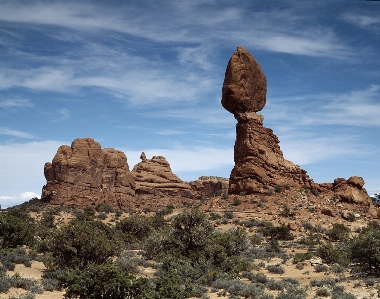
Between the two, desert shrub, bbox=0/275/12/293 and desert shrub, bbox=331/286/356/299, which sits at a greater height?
desert shrub, bbox=0/275/12/293

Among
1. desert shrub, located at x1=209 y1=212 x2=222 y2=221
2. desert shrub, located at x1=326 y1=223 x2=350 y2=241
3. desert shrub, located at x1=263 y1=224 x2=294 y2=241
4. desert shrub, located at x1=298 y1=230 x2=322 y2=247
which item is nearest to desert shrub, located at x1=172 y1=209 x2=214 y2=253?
desert shrub, located at x1=298 y1=230 x2=322 y2=247

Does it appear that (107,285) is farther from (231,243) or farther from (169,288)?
(231,243)

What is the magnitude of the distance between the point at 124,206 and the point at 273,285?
156 feet

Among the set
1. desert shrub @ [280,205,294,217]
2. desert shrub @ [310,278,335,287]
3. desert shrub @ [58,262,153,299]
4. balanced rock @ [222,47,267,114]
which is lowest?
desert shrub @ [310,278,335,287]

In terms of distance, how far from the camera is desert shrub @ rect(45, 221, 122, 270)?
17.4 metres

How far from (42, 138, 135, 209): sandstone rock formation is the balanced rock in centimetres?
2280

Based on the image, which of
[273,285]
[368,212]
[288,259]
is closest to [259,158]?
[368,212]

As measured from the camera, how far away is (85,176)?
57.9 metres

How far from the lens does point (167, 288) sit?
34.7 feet

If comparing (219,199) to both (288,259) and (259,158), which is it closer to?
(259,158)

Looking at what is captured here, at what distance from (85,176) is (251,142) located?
2548 centimetres

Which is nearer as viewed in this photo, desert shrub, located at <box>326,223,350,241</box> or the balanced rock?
desert shrub, located at <box>326,223,350,241</box>

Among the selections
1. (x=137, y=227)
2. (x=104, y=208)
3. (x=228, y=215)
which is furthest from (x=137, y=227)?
(x=104, y=208)

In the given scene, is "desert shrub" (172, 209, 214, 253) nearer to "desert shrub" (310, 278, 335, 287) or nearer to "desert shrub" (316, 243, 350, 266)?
"desert shrub" (310, 278, 335, 287)
